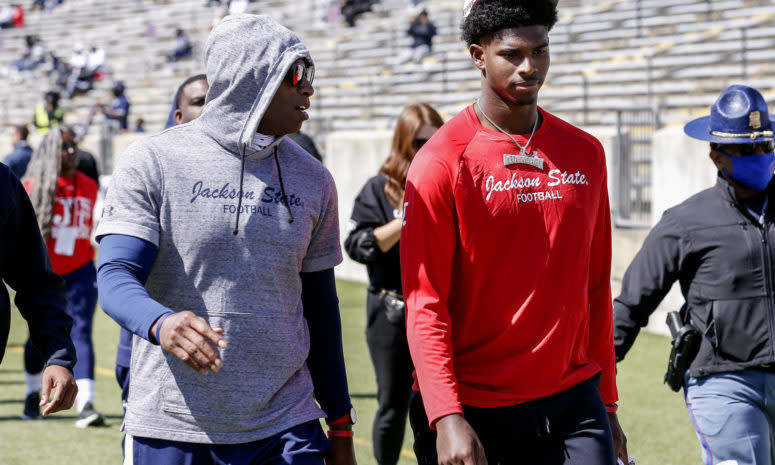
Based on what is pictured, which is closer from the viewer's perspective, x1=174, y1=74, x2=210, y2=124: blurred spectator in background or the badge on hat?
the badge on hat

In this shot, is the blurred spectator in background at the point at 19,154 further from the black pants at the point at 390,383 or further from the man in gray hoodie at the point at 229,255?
the man in gray hoodie at the point at 229,255

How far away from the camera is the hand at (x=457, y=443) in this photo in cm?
289

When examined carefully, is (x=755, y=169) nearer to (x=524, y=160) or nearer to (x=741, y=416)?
(x=741, y=416)

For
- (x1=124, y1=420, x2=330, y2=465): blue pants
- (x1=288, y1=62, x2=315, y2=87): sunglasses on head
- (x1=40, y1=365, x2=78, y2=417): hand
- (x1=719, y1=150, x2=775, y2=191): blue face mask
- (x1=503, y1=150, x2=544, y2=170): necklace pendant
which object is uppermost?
(x1=288, y1=62, x2=315, y2=87): sunglasses on head

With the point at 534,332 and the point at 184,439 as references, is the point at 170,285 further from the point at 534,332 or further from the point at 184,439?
the point at 534,332

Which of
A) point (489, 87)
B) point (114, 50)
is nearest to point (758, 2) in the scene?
point (489, 87)

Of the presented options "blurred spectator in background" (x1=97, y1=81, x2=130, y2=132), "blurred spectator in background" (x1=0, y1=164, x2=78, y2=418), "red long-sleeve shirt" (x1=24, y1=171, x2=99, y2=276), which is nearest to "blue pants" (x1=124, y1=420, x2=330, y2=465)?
"blurred spectator in background" (x1=0, y1=164, x2=78, y2=418)

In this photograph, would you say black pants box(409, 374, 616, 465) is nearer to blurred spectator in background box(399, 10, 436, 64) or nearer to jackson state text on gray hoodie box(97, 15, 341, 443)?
jackson state text on gray hoodie box(97, 15, 341, 443)

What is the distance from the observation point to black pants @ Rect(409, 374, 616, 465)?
10.4 ft

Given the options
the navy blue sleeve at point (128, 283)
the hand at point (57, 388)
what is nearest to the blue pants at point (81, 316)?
the hand at point (57, 388)

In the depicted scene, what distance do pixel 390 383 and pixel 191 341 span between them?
309 centimetres

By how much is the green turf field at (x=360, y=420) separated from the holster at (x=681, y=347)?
2287 mm

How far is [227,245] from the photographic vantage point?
117 inches

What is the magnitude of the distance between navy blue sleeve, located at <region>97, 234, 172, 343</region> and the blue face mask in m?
2.49
